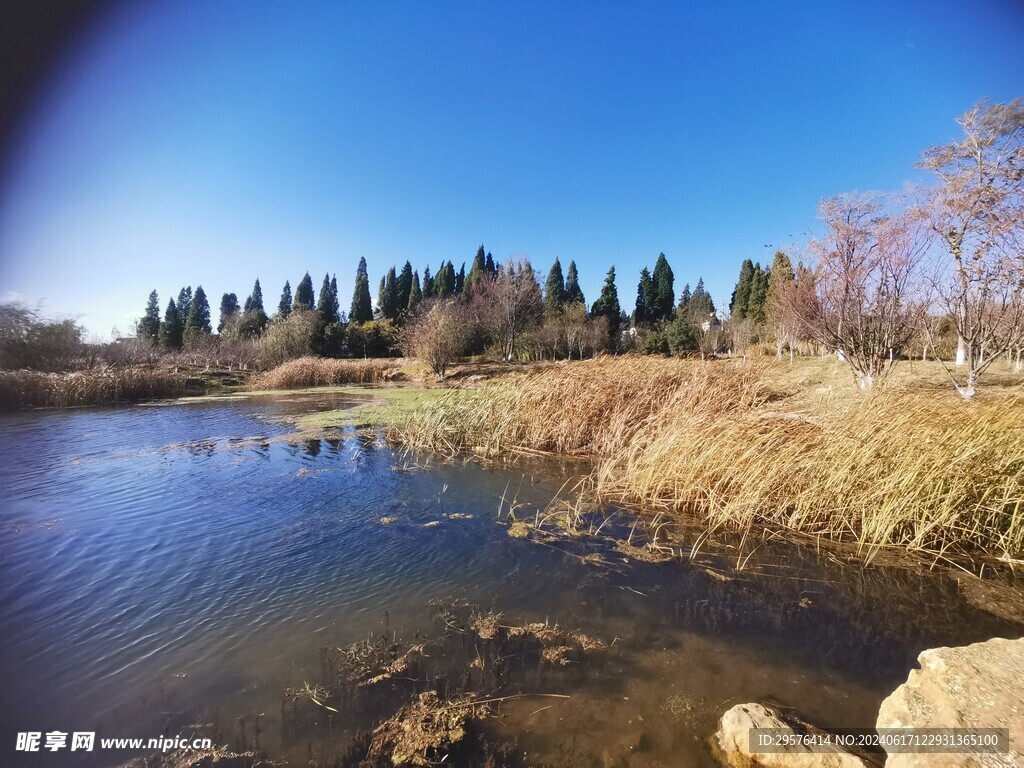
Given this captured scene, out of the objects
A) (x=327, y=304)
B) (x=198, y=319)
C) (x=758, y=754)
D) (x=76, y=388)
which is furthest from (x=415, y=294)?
(x=758, y=754)

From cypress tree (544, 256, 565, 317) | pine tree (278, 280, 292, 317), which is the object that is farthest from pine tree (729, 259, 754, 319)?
pine tree (278, 280, 292, 317)

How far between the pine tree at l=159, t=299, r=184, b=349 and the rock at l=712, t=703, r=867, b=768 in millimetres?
41758

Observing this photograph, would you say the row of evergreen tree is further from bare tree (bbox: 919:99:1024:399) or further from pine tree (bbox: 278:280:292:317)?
bare tree (bbox: 919:99:1024:399)

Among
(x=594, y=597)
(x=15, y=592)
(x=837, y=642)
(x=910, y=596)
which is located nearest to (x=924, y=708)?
(x=837, y=642)

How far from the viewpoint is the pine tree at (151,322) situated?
33.0 metres

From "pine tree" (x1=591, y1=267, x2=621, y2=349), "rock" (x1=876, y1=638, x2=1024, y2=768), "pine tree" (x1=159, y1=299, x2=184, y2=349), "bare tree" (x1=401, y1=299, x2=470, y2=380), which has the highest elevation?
"pine tree" (x1=591, y1=267, x2=621, y2=349)

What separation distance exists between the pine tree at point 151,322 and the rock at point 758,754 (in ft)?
134

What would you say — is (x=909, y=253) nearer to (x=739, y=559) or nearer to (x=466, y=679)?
(x=739, y=559)

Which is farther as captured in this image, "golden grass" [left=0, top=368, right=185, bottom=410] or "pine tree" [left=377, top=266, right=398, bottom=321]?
"pine tree" [left=377, top=266, right=398, bottom=321]

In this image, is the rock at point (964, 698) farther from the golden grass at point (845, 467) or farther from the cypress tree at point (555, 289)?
the cypress tree at point (555, 289)

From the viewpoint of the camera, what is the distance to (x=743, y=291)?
4188cm

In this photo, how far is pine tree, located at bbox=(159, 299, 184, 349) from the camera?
34.2 meters

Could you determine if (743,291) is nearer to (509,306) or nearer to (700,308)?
(700,308)

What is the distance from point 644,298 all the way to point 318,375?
3989cm
